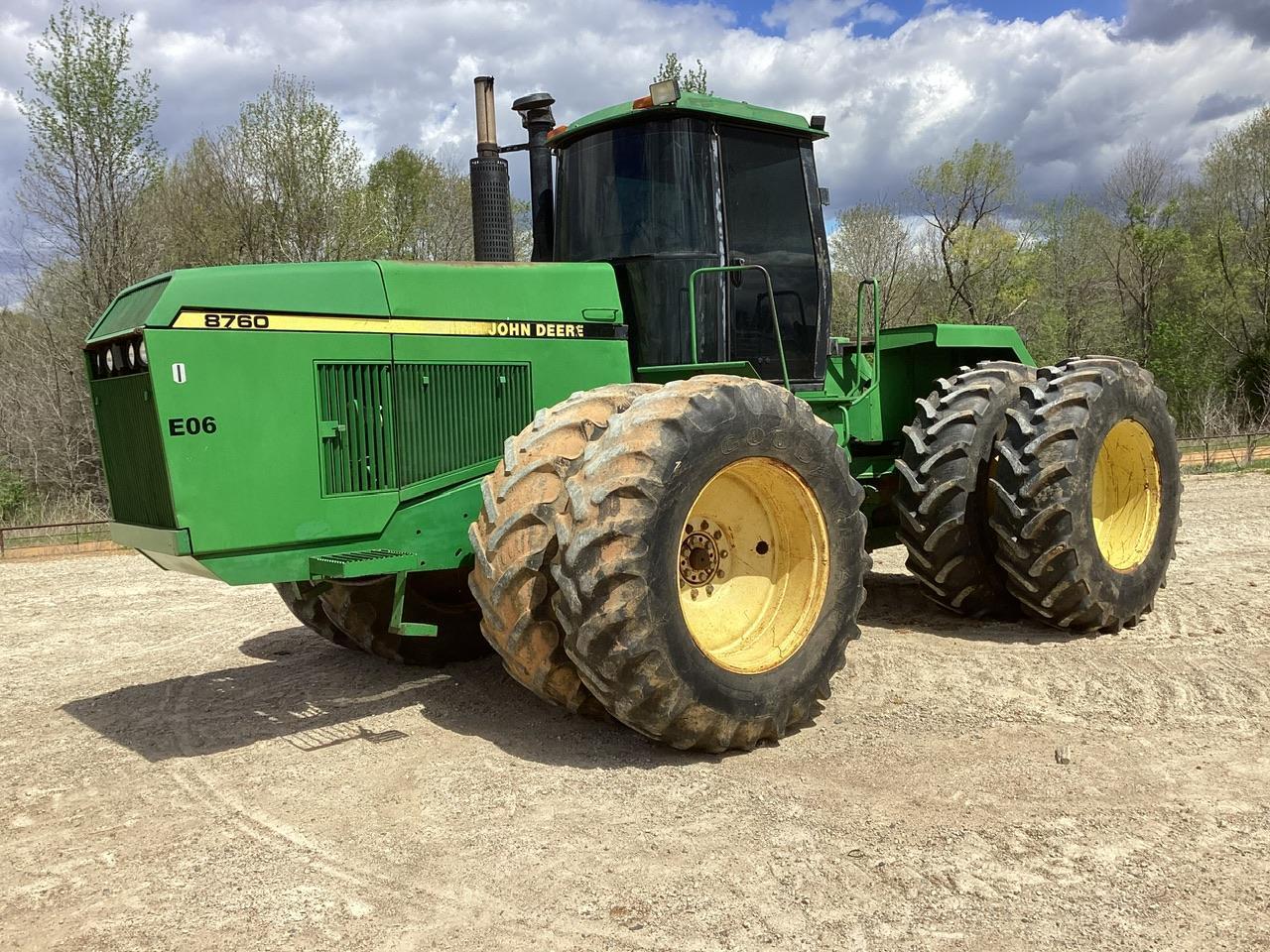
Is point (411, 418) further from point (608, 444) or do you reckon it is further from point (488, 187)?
point (488, 187)

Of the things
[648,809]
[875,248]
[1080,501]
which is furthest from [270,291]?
[875,248]

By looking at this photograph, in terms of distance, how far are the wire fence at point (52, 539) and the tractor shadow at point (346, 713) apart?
6716 millimetres

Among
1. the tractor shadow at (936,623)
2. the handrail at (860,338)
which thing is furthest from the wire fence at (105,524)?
the handrail at (860,338)

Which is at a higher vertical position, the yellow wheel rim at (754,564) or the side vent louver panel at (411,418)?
the side vent louver panel at (411,418)

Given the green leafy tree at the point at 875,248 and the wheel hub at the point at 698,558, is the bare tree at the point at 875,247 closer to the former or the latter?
the green leafy tree at the point at 875,248

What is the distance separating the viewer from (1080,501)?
6.01 meters

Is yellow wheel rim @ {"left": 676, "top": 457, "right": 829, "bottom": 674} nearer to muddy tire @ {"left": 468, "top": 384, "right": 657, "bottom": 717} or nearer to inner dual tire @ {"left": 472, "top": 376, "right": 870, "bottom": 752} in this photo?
inner dual tire @ {"left": 472, "top": 376, "right": 870, "bottom": 752}

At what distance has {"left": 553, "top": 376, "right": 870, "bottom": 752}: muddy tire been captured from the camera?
4.03m

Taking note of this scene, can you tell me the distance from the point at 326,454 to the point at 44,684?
304 cm

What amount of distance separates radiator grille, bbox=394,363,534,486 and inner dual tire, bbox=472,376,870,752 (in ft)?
2.16

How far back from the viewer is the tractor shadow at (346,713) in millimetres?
4633

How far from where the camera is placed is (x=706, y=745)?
4.36 meters

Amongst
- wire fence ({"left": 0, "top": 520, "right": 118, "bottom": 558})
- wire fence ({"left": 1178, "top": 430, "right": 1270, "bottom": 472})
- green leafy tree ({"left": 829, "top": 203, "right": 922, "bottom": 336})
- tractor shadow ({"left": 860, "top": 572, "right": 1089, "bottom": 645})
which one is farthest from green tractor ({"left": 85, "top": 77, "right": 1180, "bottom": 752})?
green leafy tree ({"left": 829, "top": 203, "right": 922, "bottom": 336})

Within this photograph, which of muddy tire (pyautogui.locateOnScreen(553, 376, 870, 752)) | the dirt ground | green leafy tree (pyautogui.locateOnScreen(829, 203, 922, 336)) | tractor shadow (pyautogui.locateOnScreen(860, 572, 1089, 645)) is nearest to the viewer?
the dirt ground
